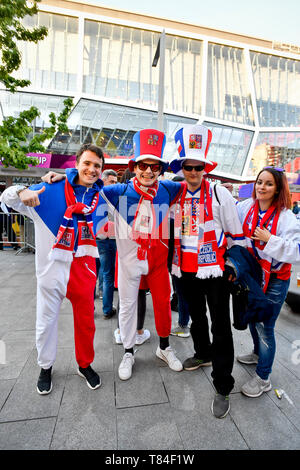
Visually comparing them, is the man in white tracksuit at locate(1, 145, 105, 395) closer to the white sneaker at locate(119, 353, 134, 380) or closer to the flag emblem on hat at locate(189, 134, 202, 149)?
the white sneaker at locate(119, 353, 134, 380)

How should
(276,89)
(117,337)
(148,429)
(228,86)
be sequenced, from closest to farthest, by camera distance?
(148,429)
(117,337)
(228,86)
(276,89)

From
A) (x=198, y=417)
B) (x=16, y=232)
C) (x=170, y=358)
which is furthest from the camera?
(x=16, y=232)

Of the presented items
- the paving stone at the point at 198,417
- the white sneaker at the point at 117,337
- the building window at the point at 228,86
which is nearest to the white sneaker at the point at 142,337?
the white sneaker at the point at 117,337

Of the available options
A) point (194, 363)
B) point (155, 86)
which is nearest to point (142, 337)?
point (194, 363)

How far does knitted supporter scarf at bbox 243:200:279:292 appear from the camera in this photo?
6.36 ft

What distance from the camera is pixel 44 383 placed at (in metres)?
2.02

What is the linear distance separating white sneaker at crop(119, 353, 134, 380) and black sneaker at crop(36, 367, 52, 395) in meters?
0.63

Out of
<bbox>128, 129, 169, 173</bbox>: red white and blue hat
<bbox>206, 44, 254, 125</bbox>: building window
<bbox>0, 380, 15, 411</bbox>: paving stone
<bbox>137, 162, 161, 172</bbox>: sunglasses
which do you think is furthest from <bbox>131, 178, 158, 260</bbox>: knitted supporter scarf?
<bbox>206, 44, 254, 125</bbox>: building window

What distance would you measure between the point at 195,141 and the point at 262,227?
92 cm

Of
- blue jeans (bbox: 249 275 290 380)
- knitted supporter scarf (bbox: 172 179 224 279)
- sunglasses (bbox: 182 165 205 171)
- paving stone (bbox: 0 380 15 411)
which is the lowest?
paving stone (bbox: 0 380 15 411)

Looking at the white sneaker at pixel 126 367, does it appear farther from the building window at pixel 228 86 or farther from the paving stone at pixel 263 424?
the building window at pixel 228 86

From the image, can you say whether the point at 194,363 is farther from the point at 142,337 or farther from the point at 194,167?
the point at 194,167

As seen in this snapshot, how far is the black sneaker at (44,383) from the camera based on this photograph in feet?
6.50
